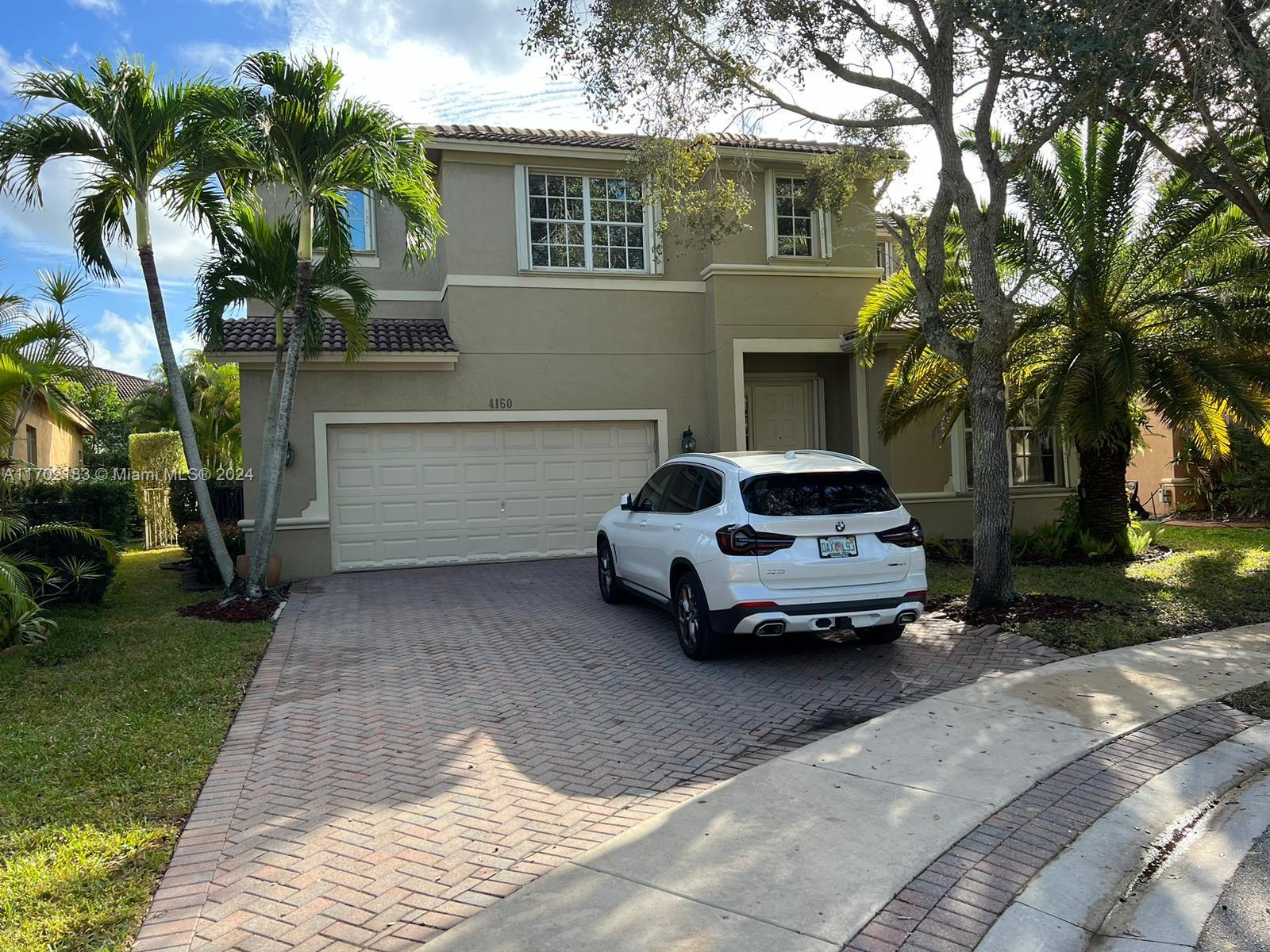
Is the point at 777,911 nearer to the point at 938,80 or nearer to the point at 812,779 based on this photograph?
the point at 812,779

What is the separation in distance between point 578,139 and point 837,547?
981cm

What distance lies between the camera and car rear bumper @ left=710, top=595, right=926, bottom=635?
698 cm

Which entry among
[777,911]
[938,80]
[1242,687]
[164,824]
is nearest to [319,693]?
[164,824]

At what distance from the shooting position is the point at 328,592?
474 inches

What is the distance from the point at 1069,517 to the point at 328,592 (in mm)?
10933

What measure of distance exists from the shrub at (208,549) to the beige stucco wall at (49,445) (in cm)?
965

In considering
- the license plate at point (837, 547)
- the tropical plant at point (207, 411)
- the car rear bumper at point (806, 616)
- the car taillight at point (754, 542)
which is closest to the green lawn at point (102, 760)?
the car rear bumper at point (806, 616)

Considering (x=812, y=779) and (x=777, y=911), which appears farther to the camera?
(x=812, y=779)

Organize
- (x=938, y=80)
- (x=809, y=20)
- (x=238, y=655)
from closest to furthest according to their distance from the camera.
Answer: (x=238, y=655) → (x=938, y=80) → (x=809, y=20)

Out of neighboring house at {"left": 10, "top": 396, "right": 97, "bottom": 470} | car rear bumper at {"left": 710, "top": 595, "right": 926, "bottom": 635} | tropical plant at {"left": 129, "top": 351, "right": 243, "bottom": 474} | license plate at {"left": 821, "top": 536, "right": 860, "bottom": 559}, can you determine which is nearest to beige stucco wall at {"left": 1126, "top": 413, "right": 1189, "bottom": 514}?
car rear bumper at {"left": 710, "top": 595, "right": 926, "bottom": 635}

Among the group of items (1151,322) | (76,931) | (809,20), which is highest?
(809,20)

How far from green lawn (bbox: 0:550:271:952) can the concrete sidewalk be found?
1.70 m

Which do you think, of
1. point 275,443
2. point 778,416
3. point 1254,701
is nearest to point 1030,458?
point 778,416

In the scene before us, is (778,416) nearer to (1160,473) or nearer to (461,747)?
(1160,473)
